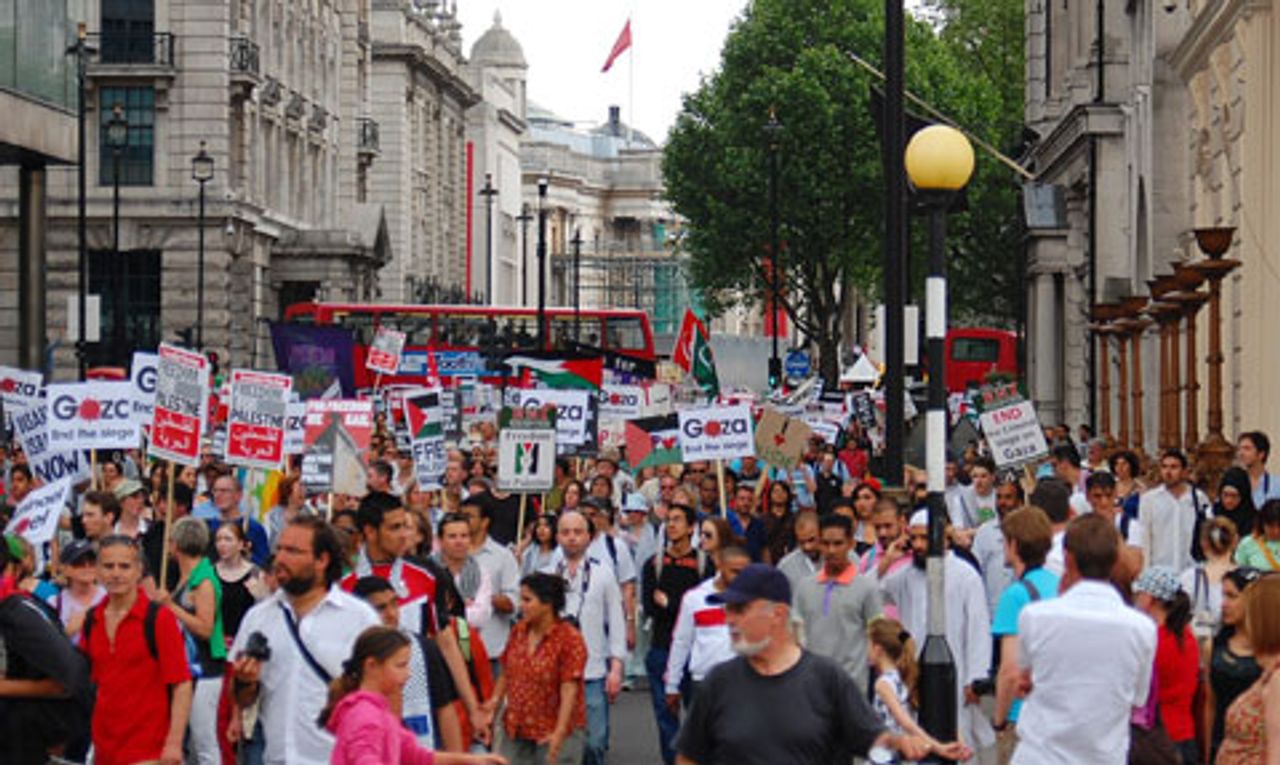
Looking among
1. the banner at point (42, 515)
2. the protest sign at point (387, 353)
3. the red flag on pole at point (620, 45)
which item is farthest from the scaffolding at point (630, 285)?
the banner at point (42, 515)

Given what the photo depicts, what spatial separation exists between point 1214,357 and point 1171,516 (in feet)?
27.0

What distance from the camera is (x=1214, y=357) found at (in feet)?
90.7

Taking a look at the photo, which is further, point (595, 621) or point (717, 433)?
point (717, 433)

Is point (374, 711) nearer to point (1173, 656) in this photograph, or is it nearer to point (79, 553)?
point (1173, 656)

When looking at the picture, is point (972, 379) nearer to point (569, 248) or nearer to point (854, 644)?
point (854, 644)

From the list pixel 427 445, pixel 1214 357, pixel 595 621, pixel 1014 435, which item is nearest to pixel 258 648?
pixel 595 621

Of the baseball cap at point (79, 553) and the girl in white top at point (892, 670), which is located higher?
the baseball cap at point (79, 553)

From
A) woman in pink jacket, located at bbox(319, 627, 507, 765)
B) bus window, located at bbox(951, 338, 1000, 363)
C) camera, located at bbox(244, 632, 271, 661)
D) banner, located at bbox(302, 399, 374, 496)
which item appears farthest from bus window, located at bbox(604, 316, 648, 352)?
woman in pink jacket, located at bbox(319, 627, 507, 765)

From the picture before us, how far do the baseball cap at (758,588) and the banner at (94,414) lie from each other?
1278cm

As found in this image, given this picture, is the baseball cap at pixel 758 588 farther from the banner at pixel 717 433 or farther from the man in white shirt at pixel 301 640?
the banner at pixel 717 433

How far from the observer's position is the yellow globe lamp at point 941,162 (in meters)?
15.1

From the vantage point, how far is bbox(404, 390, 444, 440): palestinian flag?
25.2 m

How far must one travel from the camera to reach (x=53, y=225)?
222 feet

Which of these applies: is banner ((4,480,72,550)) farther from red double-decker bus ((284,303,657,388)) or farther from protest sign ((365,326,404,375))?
red double-decker bus ((284,303,657,388))
